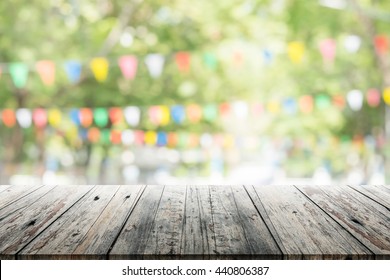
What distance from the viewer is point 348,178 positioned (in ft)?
36.8

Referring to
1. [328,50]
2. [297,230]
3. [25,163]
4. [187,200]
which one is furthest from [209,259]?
[25,163]

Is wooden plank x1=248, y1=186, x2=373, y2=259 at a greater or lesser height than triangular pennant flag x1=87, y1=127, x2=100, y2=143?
Answer: greater

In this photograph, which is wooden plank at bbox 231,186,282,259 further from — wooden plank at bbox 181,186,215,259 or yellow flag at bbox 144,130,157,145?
yellow flag at bbox 144,130,157,145

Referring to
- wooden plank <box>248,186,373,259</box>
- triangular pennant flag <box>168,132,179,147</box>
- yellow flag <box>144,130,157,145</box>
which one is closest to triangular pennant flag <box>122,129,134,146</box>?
yellow flag <box>144,130,157,145</box>

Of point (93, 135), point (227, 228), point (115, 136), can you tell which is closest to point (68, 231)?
point (227, 228)

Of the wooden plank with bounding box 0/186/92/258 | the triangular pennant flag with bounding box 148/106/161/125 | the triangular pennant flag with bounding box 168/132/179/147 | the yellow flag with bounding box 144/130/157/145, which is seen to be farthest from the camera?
the triangular pennant flag with bounding box 168/132/179/147

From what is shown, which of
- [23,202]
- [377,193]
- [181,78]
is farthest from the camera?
[181,78]

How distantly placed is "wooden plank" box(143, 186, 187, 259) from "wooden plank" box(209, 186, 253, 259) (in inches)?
3.6

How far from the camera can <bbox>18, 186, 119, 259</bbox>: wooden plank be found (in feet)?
4.00

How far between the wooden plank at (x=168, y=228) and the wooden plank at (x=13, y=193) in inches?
→ 19.0

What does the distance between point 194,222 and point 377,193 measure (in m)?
0.77

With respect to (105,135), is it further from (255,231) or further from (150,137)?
(255,231)

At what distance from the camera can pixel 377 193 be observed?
1.94 meters

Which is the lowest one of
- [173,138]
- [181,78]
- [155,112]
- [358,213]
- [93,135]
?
[173,138]
